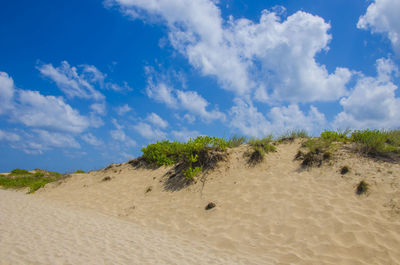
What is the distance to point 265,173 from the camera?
9.17m

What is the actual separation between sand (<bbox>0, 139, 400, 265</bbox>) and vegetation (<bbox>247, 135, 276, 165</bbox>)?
349mm

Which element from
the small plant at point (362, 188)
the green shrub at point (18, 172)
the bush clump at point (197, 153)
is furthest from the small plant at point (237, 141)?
the green shrub at point (18, 172)

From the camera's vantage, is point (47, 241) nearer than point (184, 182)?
Yes

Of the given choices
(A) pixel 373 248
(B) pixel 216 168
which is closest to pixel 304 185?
(A) pixel 373 248

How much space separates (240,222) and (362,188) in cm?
370

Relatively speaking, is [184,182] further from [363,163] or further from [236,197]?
[363,163]

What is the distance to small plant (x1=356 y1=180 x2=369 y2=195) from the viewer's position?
268 inches

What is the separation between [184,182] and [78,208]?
16.3 ft

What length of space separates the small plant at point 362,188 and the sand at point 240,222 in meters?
0.15

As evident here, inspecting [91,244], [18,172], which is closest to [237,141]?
[91,244]

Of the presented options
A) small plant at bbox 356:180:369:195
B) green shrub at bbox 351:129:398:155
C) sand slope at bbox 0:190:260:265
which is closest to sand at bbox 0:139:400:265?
sand slope at bbox 0:190:260:265

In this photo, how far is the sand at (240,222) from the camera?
4.98 m

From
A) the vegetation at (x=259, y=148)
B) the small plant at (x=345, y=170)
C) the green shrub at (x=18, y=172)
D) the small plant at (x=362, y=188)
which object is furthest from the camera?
the green shrub at (x=18, y=172)

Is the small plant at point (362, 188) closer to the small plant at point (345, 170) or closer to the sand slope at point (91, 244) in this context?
the small plant at point (345, 170)
